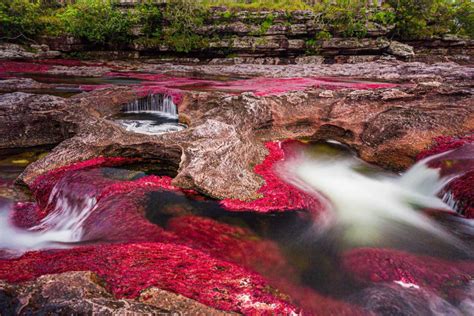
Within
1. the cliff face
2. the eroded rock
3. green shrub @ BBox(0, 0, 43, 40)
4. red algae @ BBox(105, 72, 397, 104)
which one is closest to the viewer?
the eroded rock

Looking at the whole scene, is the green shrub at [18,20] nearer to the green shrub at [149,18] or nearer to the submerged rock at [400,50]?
the green shrub at [149,18]

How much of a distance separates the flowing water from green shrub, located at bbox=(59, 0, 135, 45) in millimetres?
31777

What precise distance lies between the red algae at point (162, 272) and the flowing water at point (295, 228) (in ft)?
1.32

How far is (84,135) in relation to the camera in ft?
27.4

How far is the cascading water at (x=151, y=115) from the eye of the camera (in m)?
12.6

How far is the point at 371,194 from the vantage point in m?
7.34

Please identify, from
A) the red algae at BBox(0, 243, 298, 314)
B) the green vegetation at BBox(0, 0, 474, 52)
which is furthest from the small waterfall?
the green vegetation at BBox(0, 0, 474, 52)

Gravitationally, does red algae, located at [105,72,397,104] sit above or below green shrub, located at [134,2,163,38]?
below

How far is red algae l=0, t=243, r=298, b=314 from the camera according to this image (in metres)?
3.55

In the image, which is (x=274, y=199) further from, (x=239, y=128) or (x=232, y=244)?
(x=239, y=128)

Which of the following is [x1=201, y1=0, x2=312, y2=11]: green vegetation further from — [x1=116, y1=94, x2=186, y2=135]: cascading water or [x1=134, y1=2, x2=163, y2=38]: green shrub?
[x1=116, y1=94, x2=186, y2=135]: cascading water

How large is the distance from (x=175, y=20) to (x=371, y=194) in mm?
34043

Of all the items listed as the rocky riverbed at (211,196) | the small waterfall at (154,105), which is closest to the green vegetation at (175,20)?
the small waterfall at (154,105)

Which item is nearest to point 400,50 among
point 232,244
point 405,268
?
point 405,268
